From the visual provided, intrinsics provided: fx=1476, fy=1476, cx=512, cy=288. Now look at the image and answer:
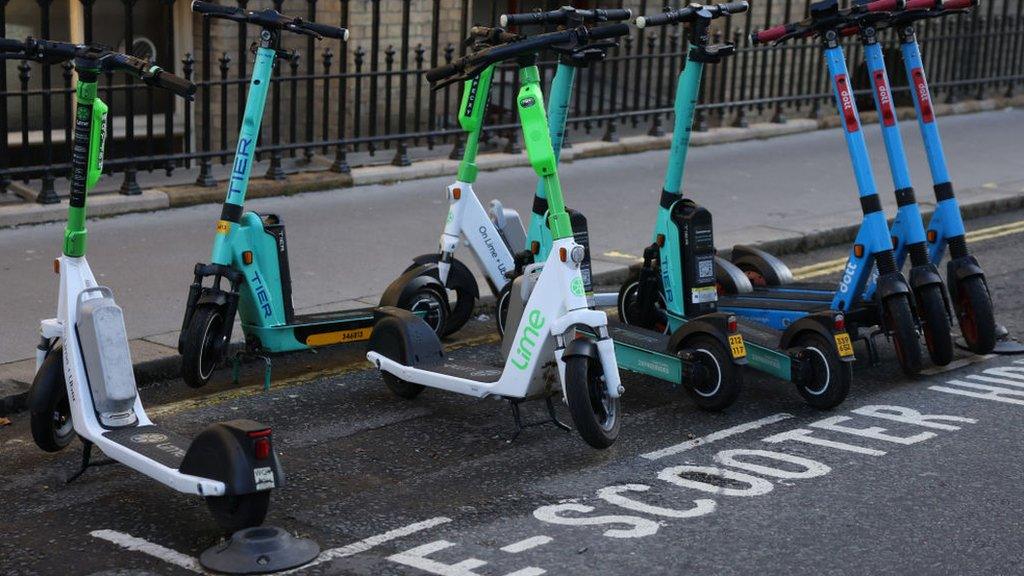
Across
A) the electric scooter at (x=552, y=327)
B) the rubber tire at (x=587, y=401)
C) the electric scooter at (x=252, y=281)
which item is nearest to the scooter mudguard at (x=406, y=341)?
the electric scooter at (x=552, y=327)

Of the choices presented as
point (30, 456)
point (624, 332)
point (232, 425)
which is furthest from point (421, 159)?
point (232, 425)

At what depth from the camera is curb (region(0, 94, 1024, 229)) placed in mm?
10000

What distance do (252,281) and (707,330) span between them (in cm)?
212

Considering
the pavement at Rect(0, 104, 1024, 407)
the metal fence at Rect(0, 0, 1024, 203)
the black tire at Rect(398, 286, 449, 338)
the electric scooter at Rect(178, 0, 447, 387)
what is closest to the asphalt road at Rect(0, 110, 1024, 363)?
the pavement at Rect(0, 104, 1024, 407)

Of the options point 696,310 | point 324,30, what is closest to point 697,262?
point 696,310

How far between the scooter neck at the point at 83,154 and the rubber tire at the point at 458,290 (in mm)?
2315

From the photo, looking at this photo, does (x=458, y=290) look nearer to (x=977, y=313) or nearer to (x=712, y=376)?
(x=712, y=376)

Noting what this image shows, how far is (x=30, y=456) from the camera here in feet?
19.3

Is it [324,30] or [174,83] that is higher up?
[324,30]

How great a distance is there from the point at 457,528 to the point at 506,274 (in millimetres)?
2684

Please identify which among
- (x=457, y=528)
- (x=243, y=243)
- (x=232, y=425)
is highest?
(x=243, y=243)

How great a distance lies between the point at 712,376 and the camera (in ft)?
21.5

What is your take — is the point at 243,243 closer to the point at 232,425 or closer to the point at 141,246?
the point at 232,425

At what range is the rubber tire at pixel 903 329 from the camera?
684 cm
